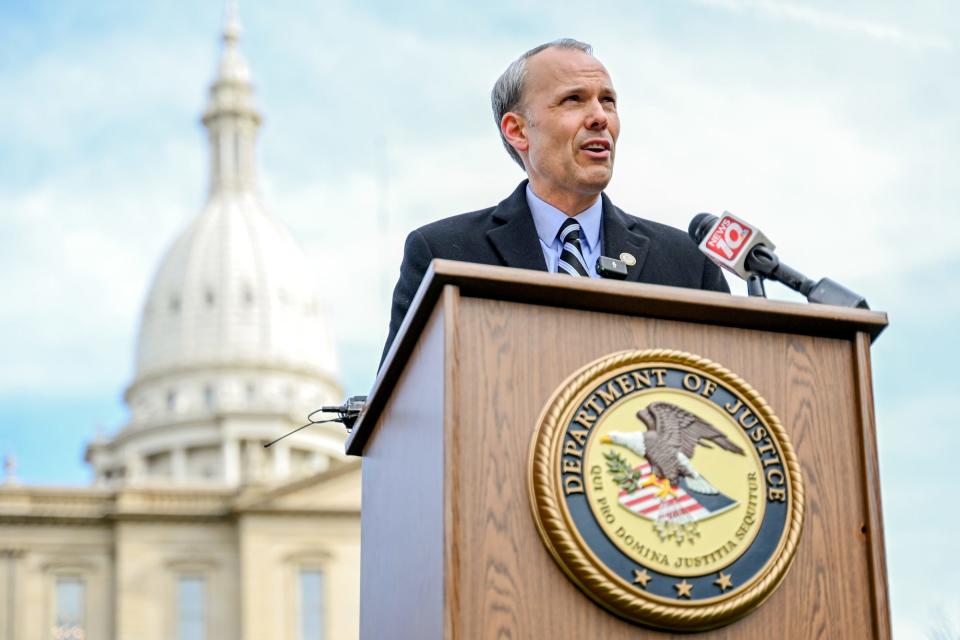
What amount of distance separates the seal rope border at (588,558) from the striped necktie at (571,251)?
62cm

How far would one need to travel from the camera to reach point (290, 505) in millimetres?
48094

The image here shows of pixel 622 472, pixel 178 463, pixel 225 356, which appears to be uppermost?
pixel 225 356

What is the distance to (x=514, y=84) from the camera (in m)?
3.11

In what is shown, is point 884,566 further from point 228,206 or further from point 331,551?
point 228,206

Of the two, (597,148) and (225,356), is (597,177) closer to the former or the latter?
(597,148)

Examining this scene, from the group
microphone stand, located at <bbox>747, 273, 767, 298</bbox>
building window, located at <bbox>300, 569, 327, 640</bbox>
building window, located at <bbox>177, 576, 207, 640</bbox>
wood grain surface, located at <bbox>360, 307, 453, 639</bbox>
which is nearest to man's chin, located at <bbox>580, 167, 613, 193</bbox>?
microphone stand, located at <bbox>747, 273, 767, 298</bbox>

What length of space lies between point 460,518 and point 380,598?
55 cm

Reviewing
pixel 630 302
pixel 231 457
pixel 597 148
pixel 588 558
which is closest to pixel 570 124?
pixel 597 148

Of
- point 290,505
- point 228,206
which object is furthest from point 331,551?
point 228,206

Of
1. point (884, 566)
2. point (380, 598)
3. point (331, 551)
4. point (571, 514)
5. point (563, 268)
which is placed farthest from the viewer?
point (331, 551)

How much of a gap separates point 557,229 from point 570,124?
0.20 metres

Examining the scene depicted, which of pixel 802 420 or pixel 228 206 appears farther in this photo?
pixel 228 206

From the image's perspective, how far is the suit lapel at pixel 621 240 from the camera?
9.84 ft

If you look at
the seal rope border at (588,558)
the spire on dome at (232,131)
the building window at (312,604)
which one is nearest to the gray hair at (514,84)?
the seal rope border at (588,558)
